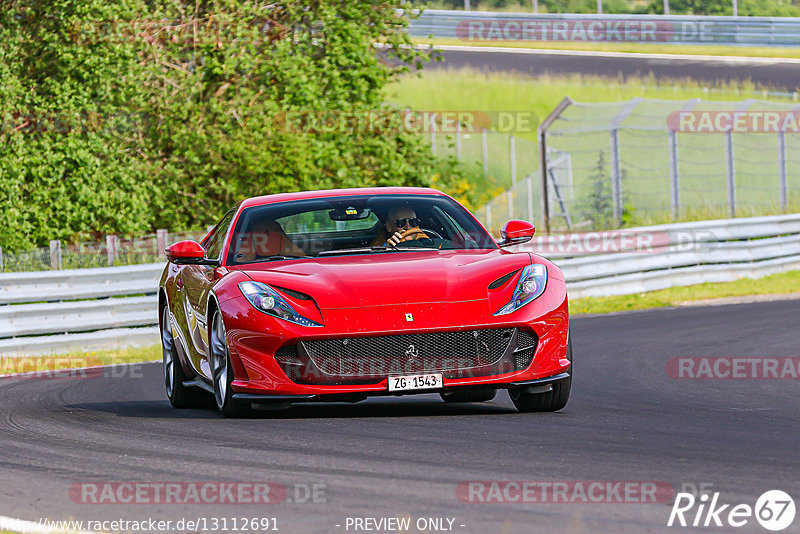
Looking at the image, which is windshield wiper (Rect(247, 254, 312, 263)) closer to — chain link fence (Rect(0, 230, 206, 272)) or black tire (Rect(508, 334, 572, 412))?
black tire (Rect(508, 334, 572, 412))

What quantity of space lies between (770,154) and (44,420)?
3603cm

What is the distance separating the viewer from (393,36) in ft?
90.0

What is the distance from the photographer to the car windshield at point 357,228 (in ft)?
30.3

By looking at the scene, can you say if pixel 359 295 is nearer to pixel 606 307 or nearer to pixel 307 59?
pixel 606 307

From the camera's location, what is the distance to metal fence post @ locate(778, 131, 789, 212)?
1048 inches

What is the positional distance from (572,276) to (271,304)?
12897 mm

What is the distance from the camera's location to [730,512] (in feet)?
17.4

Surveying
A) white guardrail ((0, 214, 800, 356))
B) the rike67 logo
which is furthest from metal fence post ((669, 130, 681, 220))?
the rike67 logo

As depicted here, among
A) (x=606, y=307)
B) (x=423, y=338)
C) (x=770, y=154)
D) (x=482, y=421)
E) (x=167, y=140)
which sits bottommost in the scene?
(x=770, y=154)

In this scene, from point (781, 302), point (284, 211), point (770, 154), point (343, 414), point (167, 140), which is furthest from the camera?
point (770, 154)

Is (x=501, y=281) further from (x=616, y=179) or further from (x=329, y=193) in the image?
(x=616, y=179)

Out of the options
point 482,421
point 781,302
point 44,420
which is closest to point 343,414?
point 482,421

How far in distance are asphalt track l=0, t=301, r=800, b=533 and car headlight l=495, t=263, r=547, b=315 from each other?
66cm

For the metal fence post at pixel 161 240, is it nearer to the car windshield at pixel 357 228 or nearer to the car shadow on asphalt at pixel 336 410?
the car shadow on asphalt at pixel 336 410
